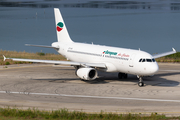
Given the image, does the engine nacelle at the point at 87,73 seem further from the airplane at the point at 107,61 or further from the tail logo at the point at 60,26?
the tail logo at the point at 60,26

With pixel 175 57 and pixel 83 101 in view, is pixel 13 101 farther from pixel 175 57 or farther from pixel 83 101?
pixel 175 57

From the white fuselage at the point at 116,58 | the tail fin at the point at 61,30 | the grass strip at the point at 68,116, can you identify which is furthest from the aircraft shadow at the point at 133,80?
the grass strip at the point at 68,116

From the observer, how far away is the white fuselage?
3422 centimetres

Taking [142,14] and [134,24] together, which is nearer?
[134,24]

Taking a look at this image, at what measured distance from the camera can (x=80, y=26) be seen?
138 meters

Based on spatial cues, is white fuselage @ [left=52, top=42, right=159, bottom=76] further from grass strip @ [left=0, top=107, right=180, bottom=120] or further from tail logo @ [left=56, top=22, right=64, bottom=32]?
grass strip @ [left=0, top=107, right=180, bottom=120]

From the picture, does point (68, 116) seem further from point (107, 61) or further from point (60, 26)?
point (60, 26)

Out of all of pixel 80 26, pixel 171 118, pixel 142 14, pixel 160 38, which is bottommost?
pixel 171 118

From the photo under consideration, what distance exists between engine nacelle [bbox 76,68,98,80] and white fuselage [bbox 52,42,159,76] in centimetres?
200

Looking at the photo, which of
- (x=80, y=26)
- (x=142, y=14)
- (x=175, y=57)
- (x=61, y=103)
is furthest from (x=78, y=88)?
(x=142, y=14)

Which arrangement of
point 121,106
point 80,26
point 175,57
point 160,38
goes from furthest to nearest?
point 80,26 < point 160,38 < point 175,57 < point 121,106

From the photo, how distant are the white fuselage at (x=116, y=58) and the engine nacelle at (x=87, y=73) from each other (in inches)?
78.7

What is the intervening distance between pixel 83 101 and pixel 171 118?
9.21 metres

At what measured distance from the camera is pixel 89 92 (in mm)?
32719
